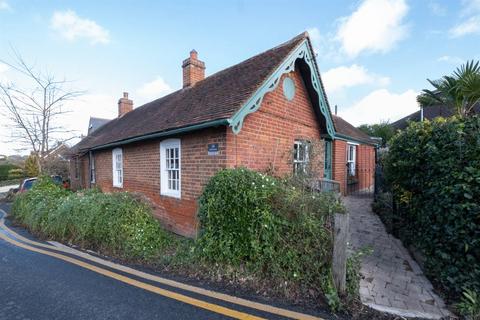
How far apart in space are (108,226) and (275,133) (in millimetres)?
4892

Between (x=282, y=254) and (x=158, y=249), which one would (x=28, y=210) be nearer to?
(x=158, y=249)

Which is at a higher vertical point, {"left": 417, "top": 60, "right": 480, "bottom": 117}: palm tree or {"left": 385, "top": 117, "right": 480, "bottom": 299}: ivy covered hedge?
{"left": 417, "top": 60, "right": 480, "bottom": 117}: palm tree

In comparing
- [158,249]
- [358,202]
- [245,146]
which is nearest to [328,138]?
[358,202]

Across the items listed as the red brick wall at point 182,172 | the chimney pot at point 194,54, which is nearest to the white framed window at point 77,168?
the red brick wall at point 182,172

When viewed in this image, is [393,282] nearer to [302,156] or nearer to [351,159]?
[302,156]

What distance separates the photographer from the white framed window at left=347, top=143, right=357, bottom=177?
1211cm

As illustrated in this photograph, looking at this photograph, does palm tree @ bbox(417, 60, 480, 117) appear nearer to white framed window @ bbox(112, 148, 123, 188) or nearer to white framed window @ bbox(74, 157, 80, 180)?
white framed window @ bbox(112, 148, 123, 188)

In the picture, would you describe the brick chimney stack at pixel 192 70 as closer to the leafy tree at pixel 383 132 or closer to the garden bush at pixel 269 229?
the garden bush at pixel 269 229

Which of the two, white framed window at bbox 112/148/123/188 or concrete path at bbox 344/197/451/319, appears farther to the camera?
white framed window at bbox 112/148/123/188

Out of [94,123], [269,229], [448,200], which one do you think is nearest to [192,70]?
[269,229]

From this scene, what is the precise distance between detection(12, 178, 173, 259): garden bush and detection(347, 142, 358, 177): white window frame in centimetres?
963

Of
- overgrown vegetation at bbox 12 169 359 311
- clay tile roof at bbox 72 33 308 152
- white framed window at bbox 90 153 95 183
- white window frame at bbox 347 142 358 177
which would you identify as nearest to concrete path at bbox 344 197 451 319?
overgrown vegetation at bbox 12 169 359 311

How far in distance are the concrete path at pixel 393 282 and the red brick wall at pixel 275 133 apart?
6.87ft

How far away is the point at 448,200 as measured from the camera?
11.1 ft
